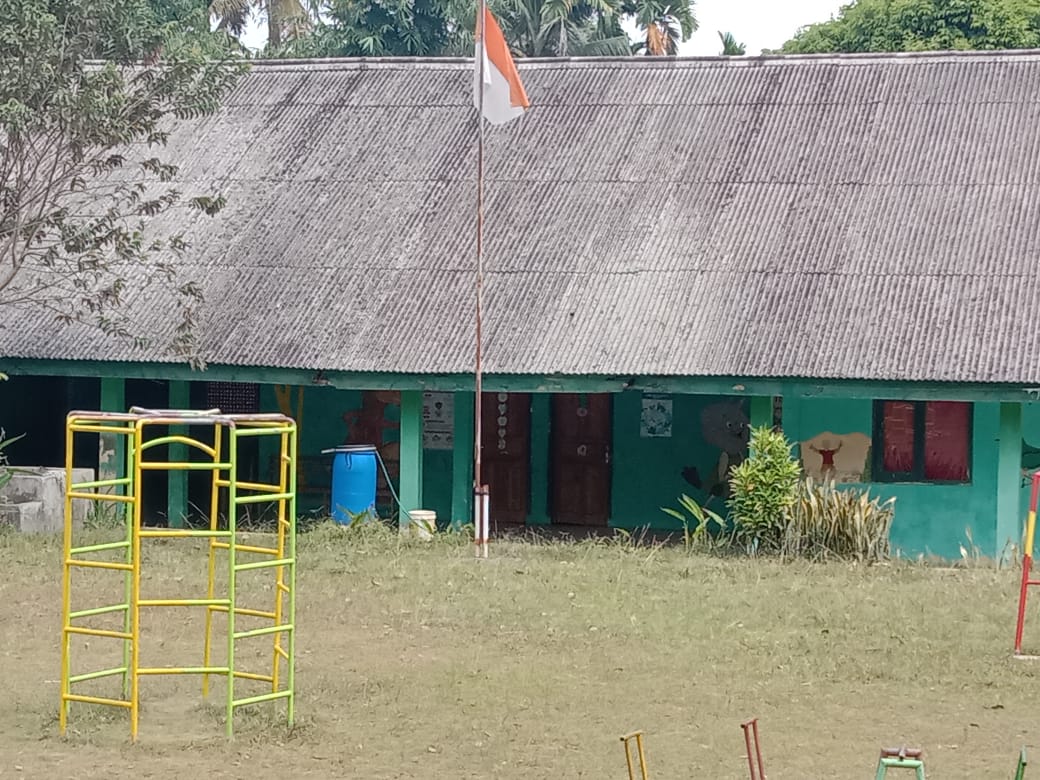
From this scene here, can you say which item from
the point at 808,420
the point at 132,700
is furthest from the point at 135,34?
the point at 132,700

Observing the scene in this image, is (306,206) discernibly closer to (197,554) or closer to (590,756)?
(197,554)

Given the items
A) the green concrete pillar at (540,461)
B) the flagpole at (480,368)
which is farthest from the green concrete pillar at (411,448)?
the green concrete pillar at (540,461)

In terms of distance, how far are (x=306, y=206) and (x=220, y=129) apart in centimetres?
228

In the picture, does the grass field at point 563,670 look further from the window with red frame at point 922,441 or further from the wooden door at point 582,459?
the wooden door at point 582,459

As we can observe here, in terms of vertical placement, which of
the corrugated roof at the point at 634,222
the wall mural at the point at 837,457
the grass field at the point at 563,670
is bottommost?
the grass field at the point at 563,670

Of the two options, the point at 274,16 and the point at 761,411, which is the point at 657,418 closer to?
the point at 761,411

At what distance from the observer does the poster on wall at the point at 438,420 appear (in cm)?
2016

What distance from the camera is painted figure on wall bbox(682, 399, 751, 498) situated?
19.6m

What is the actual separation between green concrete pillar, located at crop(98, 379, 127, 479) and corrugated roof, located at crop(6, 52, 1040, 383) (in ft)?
2.52

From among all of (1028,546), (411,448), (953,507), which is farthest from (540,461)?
(1028,546)

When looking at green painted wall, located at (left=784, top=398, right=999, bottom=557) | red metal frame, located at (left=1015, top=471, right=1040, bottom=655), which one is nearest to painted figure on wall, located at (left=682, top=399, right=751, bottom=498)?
green painted wall, located at (left=784, top=398, right=999, bottom=557)

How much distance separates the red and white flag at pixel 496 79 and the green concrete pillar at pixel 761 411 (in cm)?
375

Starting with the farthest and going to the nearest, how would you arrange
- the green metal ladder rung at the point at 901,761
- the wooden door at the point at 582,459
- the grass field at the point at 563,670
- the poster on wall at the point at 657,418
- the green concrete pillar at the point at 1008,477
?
the wooden door at the point at 582,459 < the poster on wall at the point at 657,418 < the green concrete pillar at the point at 1008,477 < the grass field at the point at 563,670 < the green metal ladder rung at the point at 901,761

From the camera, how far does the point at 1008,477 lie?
55.8ft
